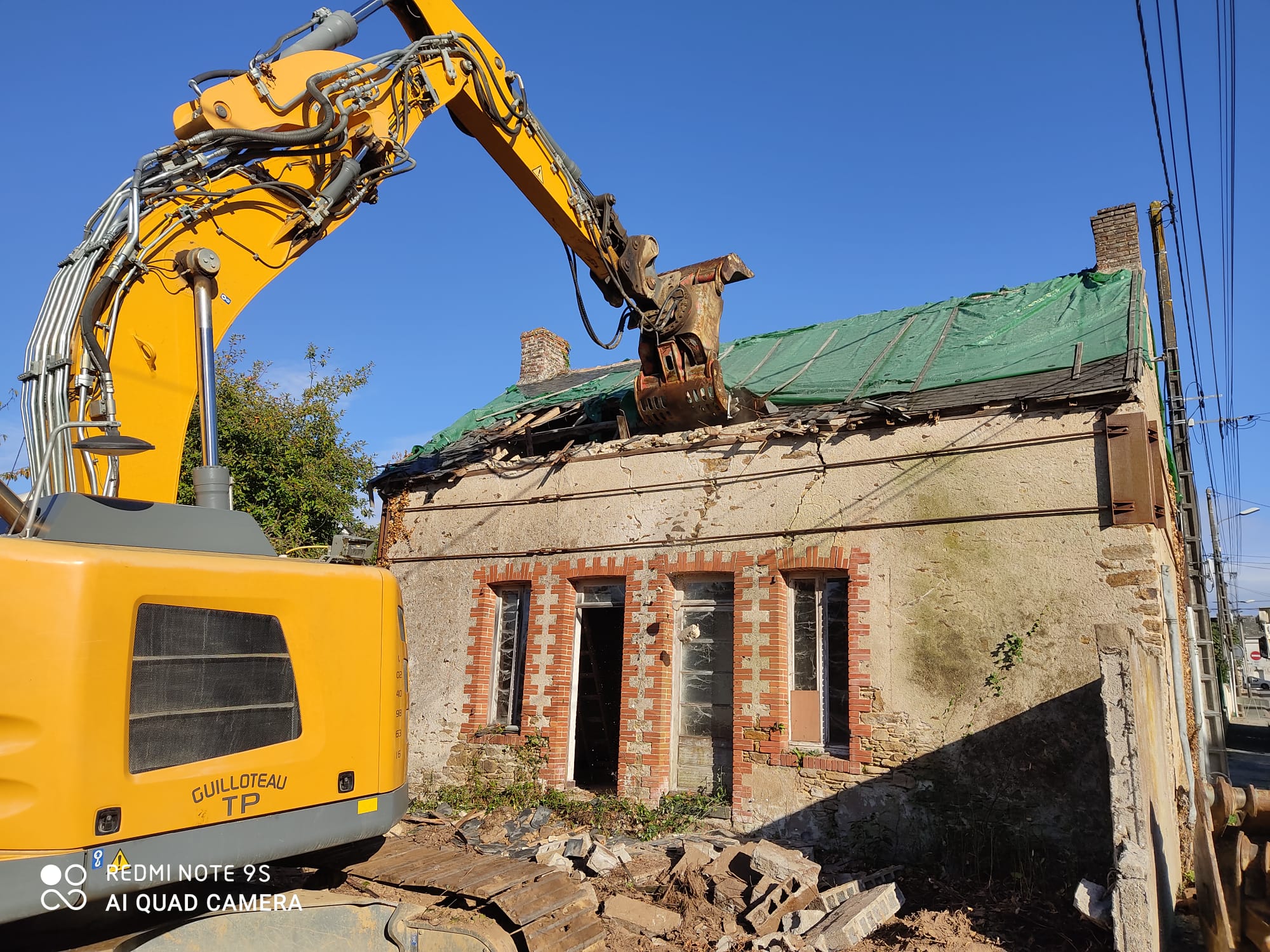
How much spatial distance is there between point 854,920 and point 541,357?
11213 mm

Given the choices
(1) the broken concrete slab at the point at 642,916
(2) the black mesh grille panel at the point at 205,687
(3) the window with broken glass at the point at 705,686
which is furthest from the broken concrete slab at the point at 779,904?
(2) the black mesh grille panel at the point at 205,687

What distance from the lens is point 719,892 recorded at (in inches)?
259

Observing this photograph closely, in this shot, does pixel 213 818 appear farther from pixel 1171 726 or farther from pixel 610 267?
pixel 1171 726

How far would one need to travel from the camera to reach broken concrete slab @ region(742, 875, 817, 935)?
6.10m

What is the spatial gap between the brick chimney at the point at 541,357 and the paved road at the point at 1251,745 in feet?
37.4

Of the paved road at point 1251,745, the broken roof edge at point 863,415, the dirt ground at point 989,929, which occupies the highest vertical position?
the broken roof edge at point 863,415

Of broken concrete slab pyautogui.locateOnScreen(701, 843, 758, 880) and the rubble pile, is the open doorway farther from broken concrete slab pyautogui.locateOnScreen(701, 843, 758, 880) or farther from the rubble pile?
broken concrete slab pyautogui.locateOnScreen(701, 843, 758, 880)

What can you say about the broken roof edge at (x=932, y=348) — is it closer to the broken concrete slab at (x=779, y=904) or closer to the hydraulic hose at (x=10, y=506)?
the broken concrete slab at (x=779, y=904)

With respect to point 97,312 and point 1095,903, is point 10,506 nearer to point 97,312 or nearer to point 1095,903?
point 97,312

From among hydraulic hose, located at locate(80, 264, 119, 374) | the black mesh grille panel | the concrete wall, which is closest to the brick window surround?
the concrete wall

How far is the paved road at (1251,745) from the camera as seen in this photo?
1655 cm

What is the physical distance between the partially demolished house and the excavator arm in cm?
503

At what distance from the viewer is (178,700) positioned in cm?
347
